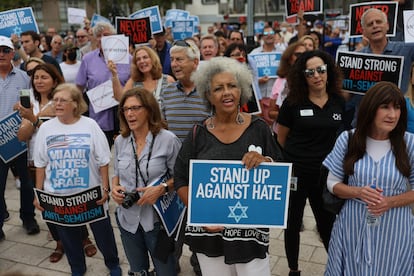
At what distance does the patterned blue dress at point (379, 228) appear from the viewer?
2432 mm

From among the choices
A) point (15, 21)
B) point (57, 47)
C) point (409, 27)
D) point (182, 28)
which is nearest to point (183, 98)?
point (409, 27)

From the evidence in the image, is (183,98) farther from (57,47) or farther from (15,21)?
(57,47)

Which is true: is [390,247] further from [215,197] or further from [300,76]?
[300,76]

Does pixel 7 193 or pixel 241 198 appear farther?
pixel 7 193

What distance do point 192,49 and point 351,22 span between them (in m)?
2.72

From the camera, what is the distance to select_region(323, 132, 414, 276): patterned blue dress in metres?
2.43

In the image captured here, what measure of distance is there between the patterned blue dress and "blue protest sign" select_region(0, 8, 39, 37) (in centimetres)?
541

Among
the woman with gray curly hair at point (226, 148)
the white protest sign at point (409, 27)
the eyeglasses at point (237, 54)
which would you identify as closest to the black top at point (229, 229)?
the woman with gray curly hair at point (226, 148)

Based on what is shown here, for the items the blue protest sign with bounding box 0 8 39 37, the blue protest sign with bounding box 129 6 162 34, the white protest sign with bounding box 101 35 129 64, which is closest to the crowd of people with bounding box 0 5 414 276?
the white protest sign with bounding box 101 35 129 64

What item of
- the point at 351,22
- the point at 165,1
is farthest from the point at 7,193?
the point at 165,1

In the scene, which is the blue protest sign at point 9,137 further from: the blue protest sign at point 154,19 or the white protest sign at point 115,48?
the blue protest sign at point 154,19

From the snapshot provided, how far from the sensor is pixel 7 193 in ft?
19.8

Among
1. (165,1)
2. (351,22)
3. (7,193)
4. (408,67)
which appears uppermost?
(165,1)

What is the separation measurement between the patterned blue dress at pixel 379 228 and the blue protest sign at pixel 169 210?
1130mm
